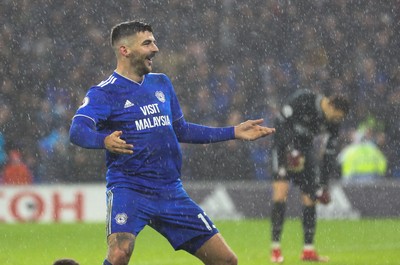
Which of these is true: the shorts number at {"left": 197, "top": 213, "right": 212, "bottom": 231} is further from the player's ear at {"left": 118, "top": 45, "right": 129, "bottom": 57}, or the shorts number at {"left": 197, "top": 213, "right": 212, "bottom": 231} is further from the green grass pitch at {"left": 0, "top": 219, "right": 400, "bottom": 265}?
the green grass pitch at {"left": 0, "top": 219, "right": 400, "bottom": 265}

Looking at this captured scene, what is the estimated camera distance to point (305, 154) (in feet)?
38.4

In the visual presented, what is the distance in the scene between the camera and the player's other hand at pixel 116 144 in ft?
20.9

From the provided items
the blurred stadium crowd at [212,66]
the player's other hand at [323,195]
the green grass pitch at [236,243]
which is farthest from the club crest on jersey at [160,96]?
the blurred stadium crowd at [212,66]

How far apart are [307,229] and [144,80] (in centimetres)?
462

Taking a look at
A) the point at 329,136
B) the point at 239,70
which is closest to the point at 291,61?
the point at 239,70

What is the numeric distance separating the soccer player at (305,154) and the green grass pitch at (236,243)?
395 millimetres

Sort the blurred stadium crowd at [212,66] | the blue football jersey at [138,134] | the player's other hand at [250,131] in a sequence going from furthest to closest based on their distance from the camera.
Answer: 1. the blurred stadium crowd at [212,66]
2. the player's other hand at [250,131]
3. the blue football jersey at [138,134]

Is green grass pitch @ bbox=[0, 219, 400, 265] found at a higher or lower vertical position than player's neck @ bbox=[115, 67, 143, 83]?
lower

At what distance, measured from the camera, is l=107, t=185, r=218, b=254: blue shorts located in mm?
6895

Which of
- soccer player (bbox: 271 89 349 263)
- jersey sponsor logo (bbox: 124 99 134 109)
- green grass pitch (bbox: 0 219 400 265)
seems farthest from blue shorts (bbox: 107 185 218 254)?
soccer player (bbox: 271 89 349 263)

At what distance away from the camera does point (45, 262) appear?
1127 centimetres

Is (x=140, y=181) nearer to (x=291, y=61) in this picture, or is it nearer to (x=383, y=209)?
(x=383, y=209)

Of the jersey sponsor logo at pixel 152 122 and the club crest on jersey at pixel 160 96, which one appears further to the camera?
the club crest on jersey at pixel 160 96

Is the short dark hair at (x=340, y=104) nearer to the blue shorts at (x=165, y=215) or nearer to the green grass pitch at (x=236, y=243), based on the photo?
the green grass pitch at (x=236, y=243)
